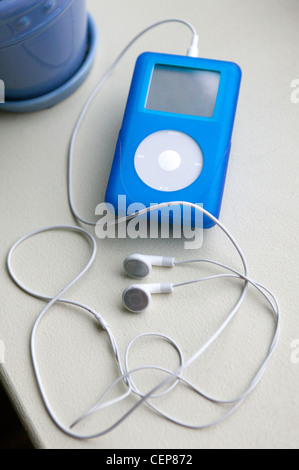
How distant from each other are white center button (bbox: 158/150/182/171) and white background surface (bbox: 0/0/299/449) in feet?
0.25

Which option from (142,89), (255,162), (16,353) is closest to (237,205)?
(255,162)

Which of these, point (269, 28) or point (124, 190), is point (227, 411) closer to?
point (124, 190)

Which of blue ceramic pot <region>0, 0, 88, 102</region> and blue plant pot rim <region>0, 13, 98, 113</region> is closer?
blue ceramic pot <region>0, 0, 88, 102</region>

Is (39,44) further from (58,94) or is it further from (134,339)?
(134,339)

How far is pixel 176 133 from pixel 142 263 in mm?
159

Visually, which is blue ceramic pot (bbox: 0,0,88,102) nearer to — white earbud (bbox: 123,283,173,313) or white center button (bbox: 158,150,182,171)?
white center button (bbox: 158,150,182,171)

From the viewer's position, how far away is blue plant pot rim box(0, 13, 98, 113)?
64 centimetres

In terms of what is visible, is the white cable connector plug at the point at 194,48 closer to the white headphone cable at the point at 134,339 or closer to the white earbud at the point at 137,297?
the white headphone cable at the point at 134,339

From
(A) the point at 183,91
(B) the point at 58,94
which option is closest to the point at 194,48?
(A) the point at 183,91

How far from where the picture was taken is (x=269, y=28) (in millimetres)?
687

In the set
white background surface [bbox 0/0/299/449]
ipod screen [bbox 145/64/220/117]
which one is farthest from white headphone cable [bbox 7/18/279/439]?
ipod screen [bbox 145/64/220/117]

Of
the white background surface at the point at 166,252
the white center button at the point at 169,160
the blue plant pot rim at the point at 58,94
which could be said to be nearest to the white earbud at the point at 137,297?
the white background surface at the point at 166,252

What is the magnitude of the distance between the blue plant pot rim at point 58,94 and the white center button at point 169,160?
17 centimetres
